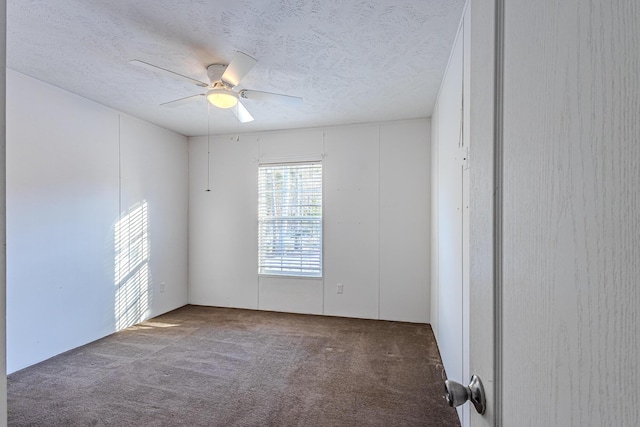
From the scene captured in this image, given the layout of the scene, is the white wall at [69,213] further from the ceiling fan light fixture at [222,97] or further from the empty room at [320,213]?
the ceiling fan light fixture at [222,97]

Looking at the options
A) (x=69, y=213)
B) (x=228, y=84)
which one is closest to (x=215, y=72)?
(x=228, y=84)

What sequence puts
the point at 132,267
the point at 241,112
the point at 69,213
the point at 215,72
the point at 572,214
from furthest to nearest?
the point at 132,267
the point at 69,213
the point at 241,112
the point at 215,72
the point at 572,214

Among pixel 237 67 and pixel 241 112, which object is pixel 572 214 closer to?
pixel 237 67

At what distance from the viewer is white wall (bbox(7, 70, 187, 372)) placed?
268 centimetres

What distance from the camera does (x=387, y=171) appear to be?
411 cm

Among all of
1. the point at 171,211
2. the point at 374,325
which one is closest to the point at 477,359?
the point at 374,325

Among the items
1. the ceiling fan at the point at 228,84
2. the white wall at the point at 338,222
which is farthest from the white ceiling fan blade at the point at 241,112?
the white wall at the point at 338,222

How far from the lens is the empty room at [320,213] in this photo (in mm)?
373

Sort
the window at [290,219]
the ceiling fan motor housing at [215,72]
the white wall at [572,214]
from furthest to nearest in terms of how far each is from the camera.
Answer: the window at [290,219]
the ceiling fan motor housing at [215,72]
the white wall at [572,214]

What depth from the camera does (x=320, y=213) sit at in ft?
14.3

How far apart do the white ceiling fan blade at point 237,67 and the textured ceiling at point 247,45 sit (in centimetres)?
20

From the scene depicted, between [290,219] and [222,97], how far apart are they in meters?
2.30

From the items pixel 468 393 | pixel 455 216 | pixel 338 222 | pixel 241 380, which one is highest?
pixel 455 216

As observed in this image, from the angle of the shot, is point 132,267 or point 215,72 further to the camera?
point 132,267
